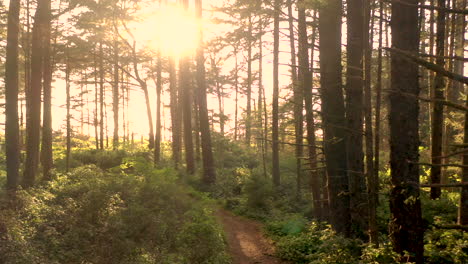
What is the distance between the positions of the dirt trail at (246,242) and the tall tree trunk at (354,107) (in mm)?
2440

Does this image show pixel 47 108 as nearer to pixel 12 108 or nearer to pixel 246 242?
pixel 12 108

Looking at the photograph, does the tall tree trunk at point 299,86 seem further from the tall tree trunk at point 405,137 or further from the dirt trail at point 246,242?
the tall tree trunk at point 405,137

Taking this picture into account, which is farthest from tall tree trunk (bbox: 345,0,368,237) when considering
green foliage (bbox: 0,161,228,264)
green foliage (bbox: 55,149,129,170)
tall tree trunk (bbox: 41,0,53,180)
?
green foliage (bbox: 55,149,129,170)

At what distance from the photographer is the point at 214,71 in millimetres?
37188

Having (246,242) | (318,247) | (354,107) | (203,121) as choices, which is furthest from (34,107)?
(354,107)

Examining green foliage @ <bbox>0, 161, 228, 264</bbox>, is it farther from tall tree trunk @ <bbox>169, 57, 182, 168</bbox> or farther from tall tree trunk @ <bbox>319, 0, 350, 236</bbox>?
tall tree trunk @ <bbox>169, 57, 182, 168</bbox>

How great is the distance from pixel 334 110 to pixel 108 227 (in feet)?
22.0

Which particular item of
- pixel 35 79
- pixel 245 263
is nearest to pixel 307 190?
pixel 245 263

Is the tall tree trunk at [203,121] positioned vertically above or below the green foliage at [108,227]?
above

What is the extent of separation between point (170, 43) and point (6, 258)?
58.5 ft

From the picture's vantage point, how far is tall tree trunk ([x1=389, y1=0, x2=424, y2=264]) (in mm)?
5957

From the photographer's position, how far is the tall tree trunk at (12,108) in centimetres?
1243

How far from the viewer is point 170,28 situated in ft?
76.7

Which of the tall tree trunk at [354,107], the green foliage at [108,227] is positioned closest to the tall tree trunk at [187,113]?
the green foliage at [108,227]
